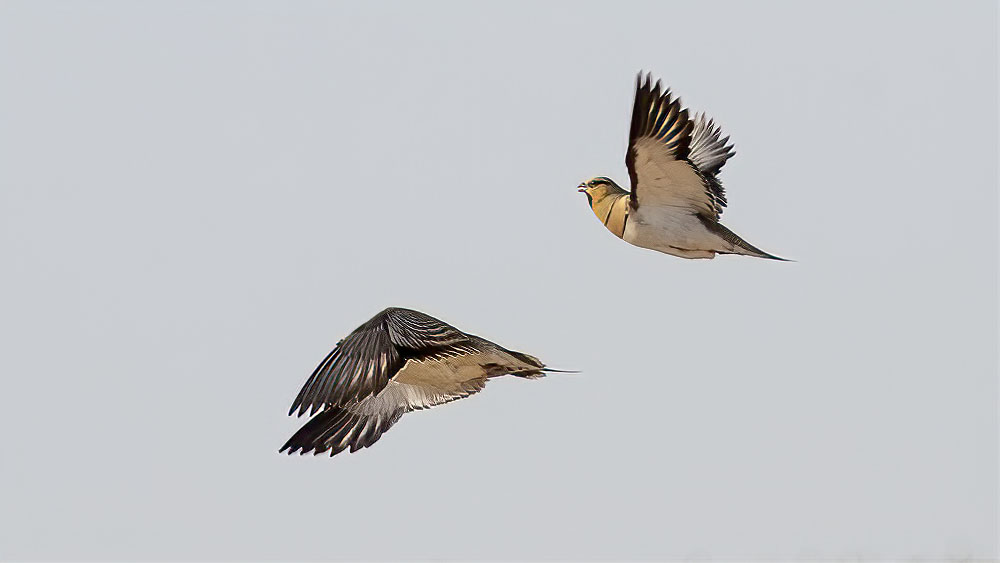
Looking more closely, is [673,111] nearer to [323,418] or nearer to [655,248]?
[655,248]

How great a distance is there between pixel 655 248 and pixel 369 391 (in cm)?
385

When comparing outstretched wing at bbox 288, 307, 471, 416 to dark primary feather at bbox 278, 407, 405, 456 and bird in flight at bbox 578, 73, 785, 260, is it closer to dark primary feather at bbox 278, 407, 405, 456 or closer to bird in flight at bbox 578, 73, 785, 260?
dark primary feather at bbox 278, 407, 405, 456

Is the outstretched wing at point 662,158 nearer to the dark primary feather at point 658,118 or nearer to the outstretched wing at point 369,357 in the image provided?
the dark primary feather at point 658,118

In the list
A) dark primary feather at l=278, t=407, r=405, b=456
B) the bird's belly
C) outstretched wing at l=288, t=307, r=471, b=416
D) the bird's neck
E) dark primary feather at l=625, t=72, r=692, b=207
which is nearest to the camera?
outstretched wing at l=288, t=307, r=471, b=416

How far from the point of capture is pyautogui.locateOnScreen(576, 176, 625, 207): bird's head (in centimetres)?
1507

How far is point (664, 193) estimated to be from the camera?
45.7 feet

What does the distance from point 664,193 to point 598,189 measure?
135 cm

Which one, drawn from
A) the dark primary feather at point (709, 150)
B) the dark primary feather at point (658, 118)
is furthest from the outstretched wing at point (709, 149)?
the dark primary feather at point (658, 118)

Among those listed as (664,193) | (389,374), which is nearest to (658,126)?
A: (664,193)

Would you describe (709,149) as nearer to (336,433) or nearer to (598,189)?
(598,189)

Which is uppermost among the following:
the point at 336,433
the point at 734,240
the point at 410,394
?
the point at 734,240

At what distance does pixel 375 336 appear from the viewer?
1194 cm

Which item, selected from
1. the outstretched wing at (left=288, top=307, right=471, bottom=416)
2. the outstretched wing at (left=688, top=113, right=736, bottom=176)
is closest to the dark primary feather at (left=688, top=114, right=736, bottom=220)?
the outstretched wing at (left=688, top=113, right=736, bottom=176)

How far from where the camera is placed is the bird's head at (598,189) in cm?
1507
